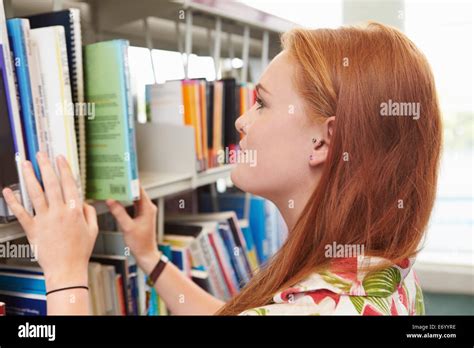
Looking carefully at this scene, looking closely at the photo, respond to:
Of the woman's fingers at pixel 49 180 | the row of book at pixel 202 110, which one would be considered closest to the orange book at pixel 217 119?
the row of book at pixel 202 110

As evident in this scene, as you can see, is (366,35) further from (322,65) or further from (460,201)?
(460,201)

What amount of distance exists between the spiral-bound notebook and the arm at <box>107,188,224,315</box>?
19 centimetres

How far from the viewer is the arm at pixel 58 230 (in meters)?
0.73

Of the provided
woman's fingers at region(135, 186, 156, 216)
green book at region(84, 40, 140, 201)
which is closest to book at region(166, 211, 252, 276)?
woman's fingers at region(135, 186, 156, 216)

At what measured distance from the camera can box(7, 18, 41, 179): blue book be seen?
70cm

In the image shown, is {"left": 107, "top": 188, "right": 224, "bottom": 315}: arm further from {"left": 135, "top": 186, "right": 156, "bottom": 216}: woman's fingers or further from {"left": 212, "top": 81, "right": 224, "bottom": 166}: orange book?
{"left": 212, "top": 81, "right": 224, "bottom": 166}: orange book

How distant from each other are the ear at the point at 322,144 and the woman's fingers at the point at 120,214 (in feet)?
1.27

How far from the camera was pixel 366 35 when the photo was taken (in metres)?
0.77

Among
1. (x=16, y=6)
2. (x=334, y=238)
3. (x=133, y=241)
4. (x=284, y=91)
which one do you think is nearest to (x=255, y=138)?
(x=284, y=91)

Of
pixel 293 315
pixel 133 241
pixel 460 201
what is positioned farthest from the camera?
pixel 460 201

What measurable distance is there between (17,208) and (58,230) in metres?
0.07

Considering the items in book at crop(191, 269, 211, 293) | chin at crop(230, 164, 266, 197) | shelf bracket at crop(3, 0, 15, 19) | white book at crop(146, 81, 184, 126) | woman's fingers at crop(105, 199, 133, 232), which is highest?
shelf bracket at crop(3, 0, 15, 19)

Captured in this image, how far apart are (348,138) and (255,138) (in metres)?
0.17

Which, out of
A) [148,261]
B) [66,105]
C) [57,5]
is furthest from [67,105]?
[148,261]
